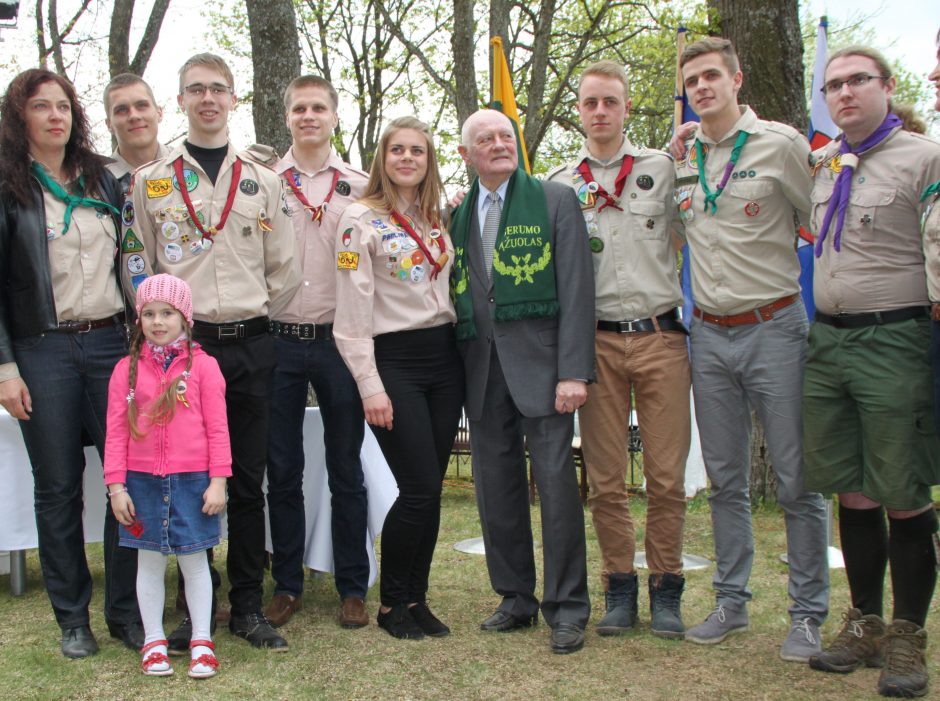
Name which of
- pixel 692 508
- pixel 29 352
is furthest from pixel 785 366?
pixel 692 508

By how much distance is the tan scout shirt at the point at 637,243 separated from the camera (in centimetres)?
379

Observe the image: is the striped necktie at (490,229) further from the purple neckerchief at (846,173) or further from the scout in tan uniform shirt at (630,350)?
the purple neckerchief at (846,173)

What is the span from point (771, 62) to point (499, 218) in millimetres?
3152

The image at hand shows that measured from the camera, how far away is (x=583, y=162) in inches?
157

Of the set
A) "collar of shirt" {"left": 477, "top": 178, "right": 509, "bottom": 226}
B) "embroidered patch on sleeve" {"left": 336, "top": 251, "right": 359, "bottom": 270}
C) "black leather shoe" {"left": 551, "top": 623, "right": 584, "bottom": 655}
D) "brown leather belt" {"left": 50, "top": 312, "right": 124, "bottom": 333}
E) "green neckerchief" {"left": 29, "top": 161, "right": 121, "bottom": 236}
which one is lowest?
"black leather shoe" {"left": 551, "top": 623, "right": 584, "bottom": 655}

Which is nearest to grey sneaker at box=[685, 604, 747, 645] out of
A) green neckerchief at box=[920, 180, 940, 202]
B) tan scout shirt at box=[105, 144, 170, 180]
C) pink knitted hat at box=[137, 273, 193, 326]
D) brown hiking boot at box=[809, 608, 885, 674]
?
brown hiking boot at box=[809, 608, 885, 674]

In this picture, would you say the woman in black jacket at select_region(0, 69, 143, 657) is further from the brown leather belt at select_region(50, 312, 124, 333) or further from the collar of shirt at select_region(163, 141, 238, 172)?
the collar of shirt at select_region(163, 141, 238, 172)

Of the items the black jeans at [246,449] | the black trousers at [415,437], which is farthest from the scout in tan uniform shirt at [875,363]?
the black jeans at [246,449]

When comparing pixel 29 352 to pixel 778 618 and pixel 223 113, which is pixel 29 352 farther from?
pixel 778 618

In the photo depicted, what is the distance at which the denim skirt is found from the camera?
3443mm

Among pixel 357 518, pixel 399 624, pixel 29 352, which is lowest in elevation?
pixel 399 624

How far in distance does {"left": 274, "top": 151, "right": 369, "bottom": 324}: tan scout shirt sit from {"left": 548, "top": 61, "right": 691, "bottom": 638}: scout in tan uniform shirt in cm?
104

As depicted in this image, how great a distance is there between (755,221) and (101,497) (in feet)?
11.0

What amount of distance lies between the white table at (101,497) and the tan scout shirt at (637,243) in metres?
1.43
